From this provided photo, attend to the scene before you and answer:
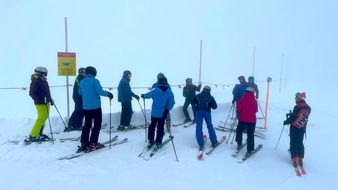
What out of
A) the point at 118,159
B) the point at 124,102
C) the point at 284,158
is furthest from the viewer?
the point at 124,102

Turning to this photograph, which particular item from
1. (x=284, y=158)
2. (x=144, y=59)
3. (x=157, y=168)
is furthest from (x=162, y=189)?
(x=144, y=59)

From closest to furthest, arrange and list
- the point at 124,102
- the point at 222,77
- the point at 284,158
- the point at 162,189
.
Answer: the point at 162,189, the point at 284,158, the point at 124,102, the point at 222,77

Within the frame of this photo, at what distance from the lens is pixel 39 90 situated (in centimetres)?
693

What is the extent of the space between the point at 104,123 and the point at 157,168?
4.27 meters

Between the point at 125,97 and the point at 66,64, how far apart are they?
2.23 meters

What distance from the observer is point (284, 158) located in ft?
23.1

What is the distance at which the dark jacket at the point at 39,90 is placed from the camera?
6859mm

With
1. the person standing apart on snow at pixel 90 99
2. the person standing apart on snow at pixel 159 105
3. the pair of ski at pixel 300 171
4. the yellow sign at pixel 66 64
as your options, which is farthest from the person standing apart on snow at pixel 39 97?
the pair of ski at pixel 300 171

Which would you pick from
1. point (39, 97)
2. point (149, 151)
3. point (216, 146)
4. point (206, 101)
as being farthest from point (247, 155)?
point (39, 97)

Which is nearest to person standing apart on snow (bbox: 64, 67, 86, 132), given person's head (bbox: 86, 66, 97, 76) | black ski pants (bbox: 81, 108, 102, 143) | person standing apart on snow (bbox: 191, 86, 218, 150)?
black ski pants (bbox: 81, 108, 102, 143)

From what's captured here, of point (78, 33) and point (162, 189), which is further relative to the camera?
point (78, 33)

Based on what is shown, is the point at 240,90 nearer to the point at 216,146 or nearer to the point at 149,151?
the point at 216,146

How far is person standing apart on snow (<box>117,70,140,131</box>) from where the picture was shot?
8.55 metres

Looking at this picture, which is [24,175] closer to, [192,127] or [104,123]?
[104,123]
